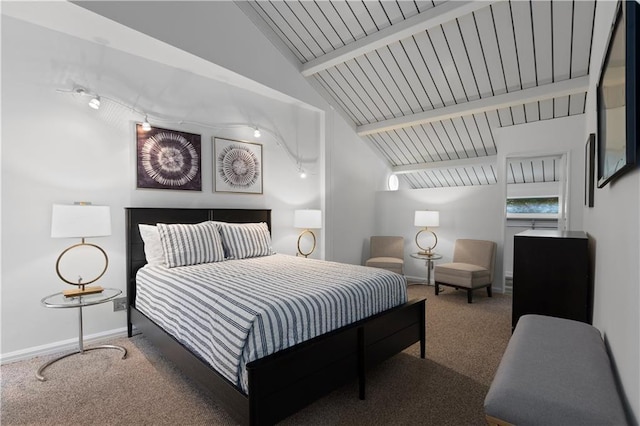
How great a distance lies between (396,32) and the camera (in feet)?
11.8

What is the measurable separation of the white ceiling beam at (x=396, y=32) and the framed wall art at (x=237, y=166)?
1415 millimetres

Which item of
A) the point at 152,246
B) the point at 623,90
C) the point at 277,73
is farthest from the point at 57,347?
A: the point at 623,90

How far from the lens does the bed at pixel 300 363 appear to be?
4.99ft

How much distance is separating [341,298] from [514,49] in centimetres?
354

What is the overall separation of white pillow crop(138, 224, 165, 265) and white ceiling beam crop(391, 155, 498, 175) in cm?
489

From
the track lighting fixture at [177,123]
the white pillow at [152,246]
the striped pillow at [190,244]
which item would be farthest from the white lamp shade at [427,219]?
the white pillow at [152,246]

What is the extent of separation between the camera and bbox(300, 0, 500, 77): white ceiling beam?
10.4 ft

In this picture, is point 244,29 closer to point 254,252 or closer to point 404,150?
point 254,252

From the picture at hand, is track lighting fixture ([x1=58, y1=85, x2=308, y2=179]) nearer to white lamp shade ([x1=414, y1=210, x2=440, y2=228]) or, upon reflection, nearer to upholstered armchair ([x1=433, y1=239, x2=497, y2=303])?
white lamp shade ([x1=414, y1=210, x2=440, y2=228])

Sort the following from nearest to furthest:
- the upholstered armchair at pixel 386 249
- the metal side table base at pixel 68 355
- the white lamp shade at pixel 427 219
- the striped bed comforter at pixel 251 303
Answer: the striped bed comforter at pixel 251 303 < the metal side table base at pixel 68 355 < the white lamp shade at pixel 427 219 < the upholstered armchair at pixel 386 249

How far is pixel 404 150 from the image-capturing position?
6.13m

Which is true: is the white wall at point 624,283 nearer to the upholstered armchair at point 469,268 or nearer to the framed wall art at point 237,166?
the upholstered armchair at point 469,268

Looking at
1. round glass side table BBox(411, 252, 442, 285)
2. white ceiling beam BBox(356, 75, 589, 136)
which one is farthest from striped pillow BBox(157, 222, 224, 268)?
white ceiling beam BBox(356, 75, 589, 136)

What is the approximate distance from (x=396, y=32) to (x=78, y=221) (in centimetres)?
355
